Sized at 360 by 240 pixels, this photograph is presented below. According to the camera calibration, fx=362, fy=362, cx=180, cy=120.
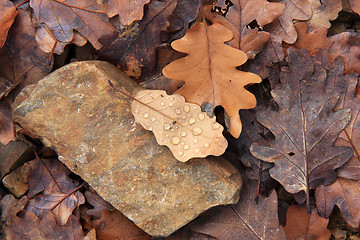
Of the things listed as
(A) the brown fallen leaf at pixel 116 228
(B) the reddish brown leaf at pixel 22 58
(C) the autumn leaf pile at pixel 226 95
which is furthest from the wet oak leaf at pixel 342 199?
(B) the reddish brown leaf at pixel 22 58

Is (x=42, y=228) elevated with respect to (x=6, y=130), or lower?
lower

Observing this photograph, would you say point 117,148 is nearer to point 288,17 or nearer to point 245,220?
point 245,220

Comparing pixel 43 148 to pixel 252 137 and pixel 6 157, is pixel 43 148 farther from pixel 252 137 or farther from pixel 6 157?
pixel 252 137

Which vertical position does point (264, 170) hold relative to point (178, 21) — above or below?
below

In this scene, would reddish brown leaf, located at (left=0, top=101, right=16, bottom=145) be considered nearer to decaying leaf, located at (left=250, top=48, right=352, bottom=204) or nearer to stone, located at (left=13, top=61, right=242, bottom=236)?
stone, located at (left=13, top=61, right=242, bottom=236)

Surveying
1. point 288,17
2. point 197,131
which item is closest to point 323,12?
point 288,17

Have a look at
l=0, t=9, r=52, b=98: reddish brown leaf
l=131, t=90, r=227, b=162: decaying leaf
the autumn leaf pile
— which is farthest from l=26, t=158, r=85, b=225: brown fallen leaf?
l=131, t=90, r=227, b=162: decaying leaf

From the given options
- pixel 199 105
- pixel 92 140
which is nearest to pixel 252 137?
pixel 199 105
